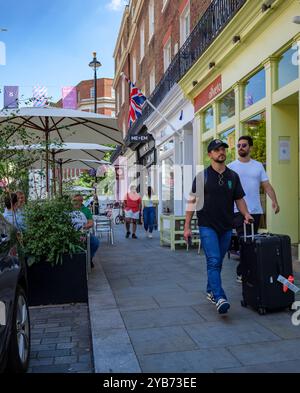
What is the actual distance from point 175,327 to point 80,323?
3.92 ft

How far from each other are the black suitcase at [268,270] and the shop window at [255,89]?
476cm

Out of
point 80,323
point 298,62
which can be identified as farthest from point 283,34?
point 80,323

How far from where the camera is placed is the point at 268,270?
4.67 metres

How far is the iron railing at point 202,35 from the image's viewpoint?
10.1m

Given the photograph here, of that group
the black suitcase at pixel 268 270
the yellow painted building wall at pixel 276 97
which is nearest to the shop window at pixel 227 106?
the yellow painted building wall at pixel 276 97

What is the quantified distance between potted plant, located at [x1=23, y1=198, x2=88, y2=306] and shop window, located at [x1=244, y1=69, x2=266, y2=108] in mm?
5006

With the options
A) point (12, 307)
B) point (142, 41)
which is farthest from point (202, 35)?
point (142, 41)

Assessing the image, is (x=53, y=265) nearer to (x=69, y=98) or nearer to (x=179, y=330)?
(x=179, y=330)

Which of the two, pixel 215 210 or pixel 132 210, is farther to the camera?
pixel 132 210

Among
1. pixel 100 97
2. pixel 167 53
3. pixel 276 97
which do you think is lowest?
pixel 276 97

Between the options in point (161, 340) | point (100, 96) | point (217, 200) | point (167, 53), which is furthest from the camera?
point (100, 96)

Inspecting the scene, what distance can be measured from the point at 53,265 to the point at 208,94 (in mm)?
7716

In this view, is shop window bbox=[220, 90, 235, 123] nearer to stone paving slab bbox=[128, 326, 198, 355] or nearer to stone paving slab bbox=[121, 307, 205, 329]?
stone paving slab bbox=[121, 307, 205, 329]
